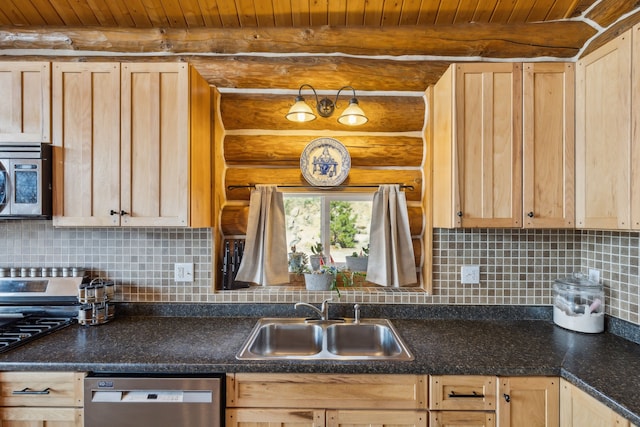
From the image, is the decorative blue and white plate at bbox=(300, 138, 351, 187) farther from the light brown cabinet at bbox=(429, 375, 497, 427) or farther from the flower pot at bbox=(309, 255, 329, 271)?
the light brown cabinet at bbox=(429, 375, 497, 427)

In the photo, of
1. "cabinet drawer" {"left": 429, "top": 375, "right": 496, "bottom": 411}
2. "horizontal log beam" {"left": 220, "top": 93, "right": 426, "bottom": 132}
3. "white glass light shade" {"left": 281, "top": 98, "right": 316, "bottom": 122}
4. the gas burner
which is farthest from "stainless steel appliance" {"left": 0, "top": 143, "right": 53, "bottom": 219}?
"cabinet drawer" {"left": 429, "top": 375, "right": 496, "bottom": 411}

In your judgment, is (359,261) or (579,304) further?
(359,261)

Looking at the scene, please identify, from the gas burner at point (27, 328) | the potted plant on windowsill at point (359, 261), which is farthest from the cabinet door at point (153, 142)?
the potted plant on windowsill at point (359, 261)

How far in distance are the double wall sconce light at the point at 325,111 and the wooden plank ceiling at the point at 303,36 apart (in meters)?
0.13

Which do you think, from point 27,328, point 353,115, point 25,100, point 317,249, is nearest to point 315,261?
point 317,249

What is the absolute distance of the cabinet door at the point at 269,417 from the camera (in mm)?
1411

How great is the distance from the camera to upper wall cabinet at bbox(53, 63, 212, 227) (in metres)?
1.72

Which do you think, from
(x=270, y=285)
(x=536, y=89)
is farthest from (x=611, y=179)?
(x=270, y=285)

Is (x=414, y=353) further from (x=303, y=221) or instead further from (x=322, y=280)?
(x=303, y=221)

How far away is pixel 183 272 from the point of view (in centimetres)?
203

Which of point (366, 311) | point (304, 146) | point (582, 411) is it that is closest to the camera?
point (582, 411)

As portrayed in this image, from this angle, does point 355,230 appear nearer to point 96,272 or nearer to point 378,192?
point 378,192

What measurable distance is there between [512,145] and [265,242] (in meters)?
1.47

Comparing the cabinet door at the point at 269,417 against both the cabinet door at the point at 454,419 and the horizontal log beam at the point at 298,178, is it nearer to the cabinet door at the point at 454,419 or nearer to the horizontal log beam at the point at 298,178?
the cabinet door at the point at 454,419
